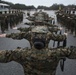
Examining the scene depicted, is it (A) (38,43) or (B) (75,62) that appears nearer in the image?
(A) (38,43)

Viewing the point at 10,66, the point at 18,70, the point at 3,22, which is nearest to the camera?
the point at 18,70

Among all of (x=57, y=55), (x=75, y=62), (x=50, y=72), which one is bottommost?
(x=75, y=62)

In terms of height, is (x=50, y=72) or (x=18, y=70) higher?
(x=50, y=72)

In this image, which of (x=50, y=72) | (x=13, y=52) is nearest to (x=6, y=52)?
(x=13, y=52)

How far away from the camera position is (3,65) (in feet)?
35.0

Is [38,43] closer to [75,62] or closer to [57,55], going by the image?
[57,55]

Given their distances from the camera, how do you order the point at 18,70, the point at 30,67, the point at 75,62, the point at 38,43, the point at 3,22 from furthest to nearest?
the point at 3,22, the point at 75,62, the point at 18,70, the point at 30,67, the point at 38,43

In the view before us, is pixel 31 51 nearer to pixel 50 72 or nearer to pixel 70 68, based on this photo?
pixel 50 72

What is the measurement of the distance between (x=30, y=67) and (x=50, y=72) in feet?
1.17

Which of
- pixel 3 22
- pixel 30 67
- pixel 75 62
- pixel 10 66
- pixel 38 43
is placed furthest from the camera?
pixel 3 22

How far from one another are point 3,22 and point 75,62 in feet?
39.0

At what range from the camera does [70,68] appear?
33.9 ft

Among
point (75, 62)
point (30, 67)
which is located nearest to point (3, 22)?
point (75, 62)

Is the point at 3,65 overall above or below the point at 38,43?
below
